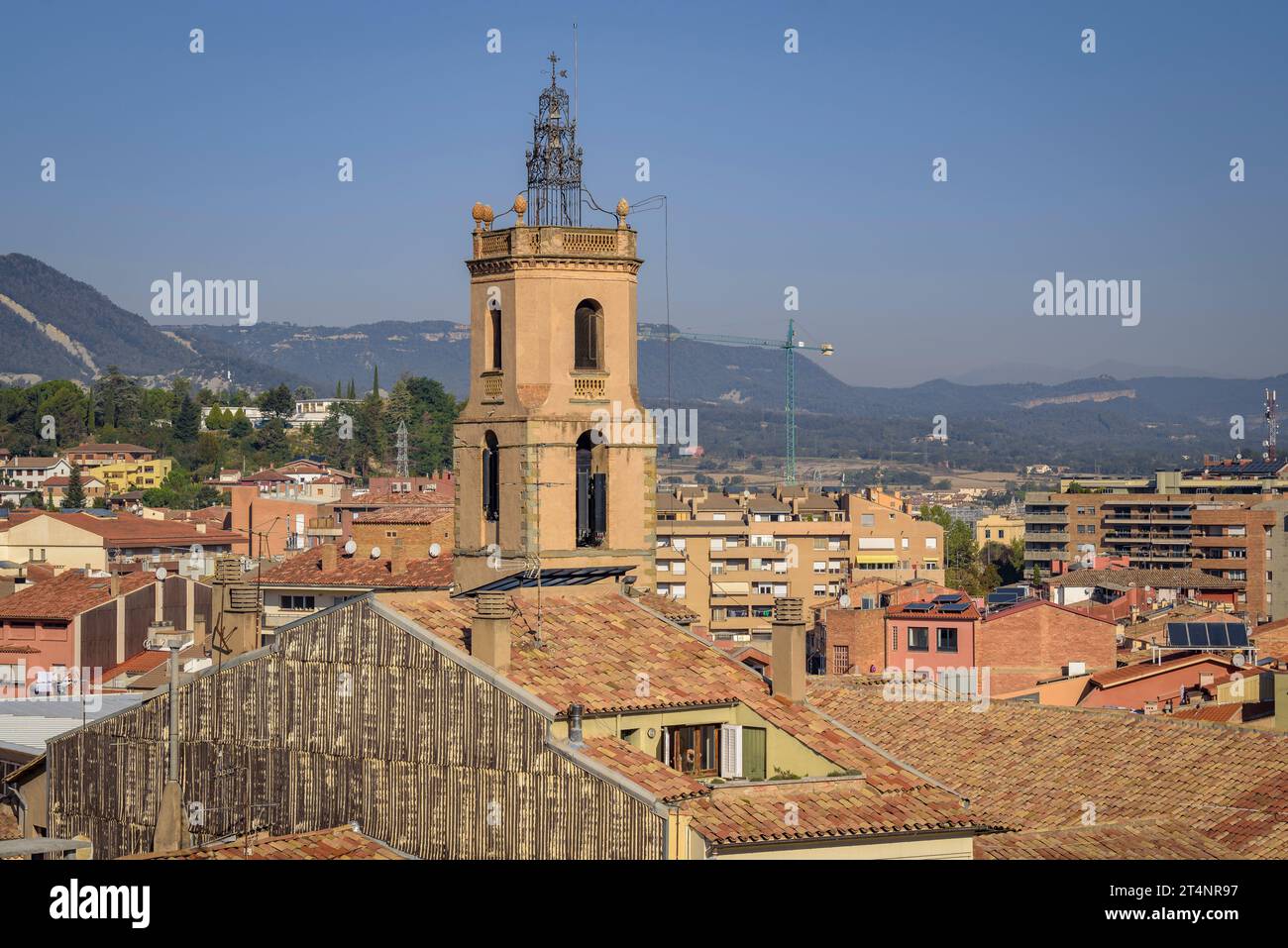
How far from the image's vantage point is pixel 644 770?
70.8 feet

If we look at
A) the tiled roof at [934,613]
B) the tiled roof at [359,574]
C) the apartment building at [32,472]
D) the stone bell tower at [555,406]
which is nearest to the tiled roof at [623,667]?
the stone bell tower at [555,406]

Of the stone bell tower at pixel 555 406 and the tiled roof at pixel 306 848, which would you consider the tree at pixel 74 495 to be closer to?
the stone bell tower at pixel 555 406

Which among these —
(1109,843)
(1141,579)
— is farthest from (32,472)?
(1109,843)

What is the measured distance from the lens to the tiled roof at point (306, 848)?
2075 centimetres

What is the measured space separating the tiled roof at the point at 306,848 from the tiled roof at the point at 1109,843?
6.58m

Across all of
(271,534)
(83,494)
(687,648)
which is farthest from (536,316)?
(83,494)

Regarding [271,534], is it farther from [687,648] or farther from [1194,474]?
[1194,474]

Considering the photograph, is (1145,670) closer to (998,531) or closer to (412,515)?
(412,515)

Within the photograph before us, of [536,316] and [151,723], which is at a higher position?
[536,316]

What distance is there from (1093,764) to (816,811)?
804 centimetres

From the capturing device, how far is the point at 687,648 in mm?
25922
